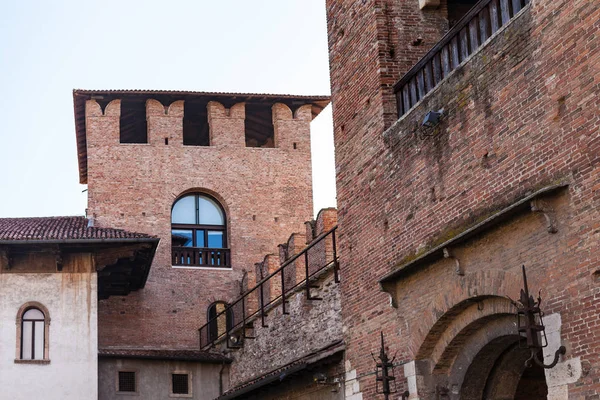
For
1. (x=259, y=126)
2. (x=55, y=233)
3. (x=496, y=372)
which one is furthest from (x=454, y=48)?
(x=259, y=126)

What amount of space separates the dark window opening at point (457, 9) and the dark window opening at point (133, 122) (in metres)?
14.0

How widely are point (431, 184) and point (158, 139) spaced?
1560 centimetres

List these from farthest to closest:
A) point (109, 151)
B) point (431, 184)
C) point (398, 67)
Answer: point (109, 151) → point (398, 67) → point (431, 184)

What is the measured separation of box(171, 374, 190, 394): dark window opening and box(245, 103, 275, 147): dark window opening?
725cm

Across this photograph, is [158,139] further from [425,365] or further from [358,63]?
[425,365]

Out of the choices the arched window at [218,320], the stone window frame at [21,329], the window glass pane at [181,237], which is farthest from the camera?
the window glass pane at [181,237]

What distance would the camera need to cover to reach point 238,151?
88.6 ft

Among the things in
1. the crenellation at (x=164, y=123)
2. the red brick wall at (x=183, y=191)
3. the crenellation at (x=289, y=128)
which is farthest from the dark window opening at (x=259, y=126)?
the crenellation at (x=164, y=123)

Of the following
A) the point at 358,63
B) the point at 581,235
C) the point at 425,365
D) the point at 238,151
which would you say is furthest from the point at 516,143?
the point at 238,151

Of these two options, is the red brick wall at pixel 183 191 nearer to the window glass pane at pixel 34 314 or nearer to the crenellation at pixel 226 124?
the crenellation at pixel 226 124

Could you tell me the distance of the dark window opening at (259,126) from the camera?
27719 millimetres

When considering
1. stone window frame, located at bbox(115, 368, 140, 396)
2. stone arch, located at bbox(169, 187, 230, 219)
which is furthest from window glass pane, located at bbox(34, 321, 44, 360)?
stone arch, located at bbox(169, 187, 230, 219)

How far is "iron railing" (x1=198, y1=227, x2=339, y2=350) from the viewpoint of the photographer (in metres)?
17.7

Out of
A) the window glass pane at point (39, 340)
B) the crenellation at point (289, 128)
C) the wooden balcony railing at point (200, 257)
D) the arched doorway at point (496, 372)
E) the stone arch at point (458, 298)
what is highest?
the crenellation at point (289, 128)
